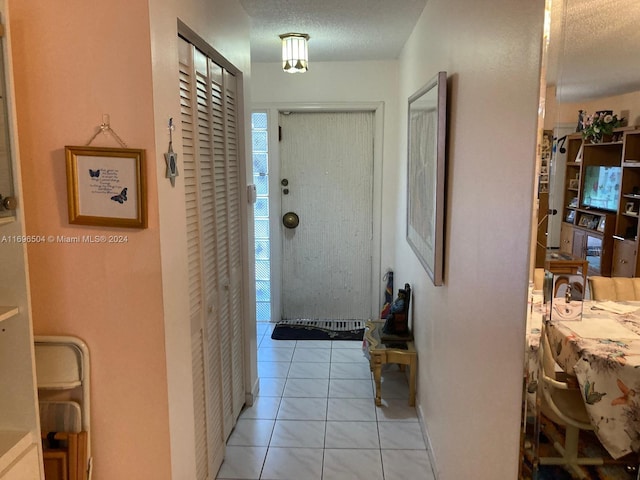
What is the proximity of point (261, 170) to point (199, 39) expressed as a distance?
7.42 feet

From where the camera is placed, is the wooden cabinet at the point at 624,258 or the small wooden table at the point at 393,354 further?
the small wooden table at the point at 393,354

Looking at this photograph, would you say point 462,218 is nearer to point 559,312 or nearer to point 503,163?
point 503,163

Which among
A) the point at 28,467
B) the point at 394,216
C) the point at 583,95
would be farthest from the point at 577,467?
the point at 394,216

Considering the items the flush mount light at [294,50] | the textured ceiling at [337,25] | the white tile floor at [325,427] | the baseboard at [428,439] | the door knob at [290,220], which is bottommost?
the white tile floor at [325,427]

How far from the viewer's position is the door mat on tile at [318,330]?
3.99m

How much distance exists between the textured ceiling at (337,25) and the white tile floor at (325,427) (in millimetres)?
2238

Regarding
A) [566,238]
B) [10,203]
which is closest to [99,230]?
[10,203]

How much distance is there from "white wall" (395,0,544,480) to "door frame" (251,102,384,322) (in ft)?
5.48

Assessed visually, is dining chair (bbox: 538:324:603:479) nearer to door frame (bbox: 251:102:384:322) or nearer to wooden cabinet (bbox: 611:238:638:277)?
wooden cabinet (bbox: 611:238:638:277)

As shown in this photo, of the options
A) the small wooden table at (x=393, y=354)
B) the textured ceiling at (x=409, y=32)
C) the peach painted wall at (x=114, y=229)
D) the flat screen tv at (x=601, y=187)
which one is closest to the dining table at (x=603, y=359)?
the flat screen tv at (x=601, y=187)

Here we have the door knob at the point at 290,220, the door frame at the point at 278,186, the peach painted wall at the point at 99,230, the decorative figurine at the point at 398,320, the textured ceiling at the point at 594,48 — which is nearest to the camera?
the textured ceiling at the point at 594,48

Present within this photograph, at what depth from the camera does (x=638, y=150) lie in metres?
1.00

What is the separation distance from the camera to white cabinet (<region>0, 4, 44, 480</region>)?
123cm

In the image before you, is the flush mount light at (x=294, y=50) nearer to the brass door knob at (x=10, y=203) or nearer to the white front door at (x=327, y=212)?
the white front door at (x=327, y=212)
